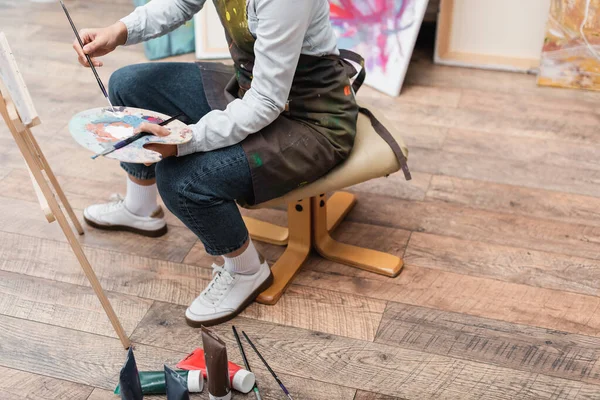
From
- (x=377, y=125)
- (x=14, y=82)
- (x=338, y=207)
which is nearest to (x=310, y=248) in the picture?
(x=338, y=207)

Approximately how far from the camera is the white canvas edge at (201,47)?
2807 millimetres

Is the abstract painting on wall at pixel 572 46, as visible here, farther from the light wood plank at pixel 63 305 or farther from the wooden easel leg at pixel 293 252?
the light wood plank at pixel 63 305

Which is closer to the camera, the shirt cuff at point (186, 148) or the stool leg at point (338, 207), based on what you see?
the shirt cuff at point (186, 148)

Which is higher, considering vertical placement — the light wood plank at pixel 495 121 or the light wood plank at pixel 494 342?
the light wood plank at pixel 495 121

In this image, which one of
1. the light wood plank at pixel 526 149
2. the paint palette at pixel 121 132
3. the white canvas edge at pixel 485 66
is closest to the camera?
the paint palette at pixel 121 132

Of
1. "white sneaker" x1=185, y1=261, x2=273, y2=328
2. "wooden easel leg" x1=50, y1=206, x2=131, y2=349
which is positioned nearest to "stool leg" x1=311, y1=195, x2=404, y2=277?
"white sneaker" x1=185, y1=261, x2=273, y2=328

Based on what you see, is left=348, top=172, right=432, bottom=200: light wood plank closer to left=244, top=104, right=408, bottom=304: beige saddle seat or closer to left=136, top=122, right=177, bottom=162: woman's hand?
left=244, top=104, right=408, bottom=304: beige saddle seat

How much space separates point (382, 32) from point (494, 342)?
53.9 inches

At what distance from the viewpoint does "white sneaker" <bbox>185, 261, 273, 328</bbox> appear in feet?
5.40

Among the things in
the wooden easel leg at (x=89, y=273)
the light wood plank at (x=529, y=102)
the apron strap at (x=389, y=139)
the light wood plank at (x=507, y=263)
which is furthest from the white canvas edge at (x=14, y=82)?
the light wood plank at (x=529, y=102)

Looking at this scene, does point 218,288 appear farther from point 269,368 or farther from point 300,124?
point 300,124

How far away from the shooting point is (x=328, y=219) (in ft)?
6.40

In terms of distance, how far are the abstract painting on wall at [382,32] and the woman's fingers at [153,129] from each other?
133cm

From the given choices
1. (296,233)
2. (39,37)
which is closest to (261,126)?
(296,233)
